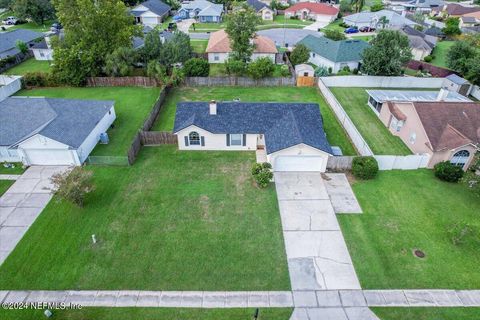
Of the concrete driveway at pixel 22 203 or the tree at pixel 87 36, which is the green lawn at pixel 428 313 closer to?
the concrete driveway at pixel 22 203

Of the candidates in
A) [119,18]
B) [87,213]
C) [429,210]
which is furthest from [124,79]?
[429,210]

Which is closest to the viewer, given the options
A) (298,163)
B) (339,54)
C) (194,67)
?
(298,163)

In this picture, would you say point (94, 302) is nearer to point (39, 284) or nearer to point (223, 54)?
point (39, 284)

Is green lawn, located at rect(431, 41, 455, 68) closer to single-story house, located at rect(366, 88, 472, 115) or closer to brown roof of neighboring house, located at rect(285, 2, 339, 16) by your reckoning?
single-story house, located at rect(366, 88, 472, 115)

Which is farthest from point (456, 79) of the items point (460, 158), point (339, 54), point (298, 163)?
point (298, 163)

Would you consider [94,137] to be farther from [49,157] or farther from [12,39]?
[12,39]
